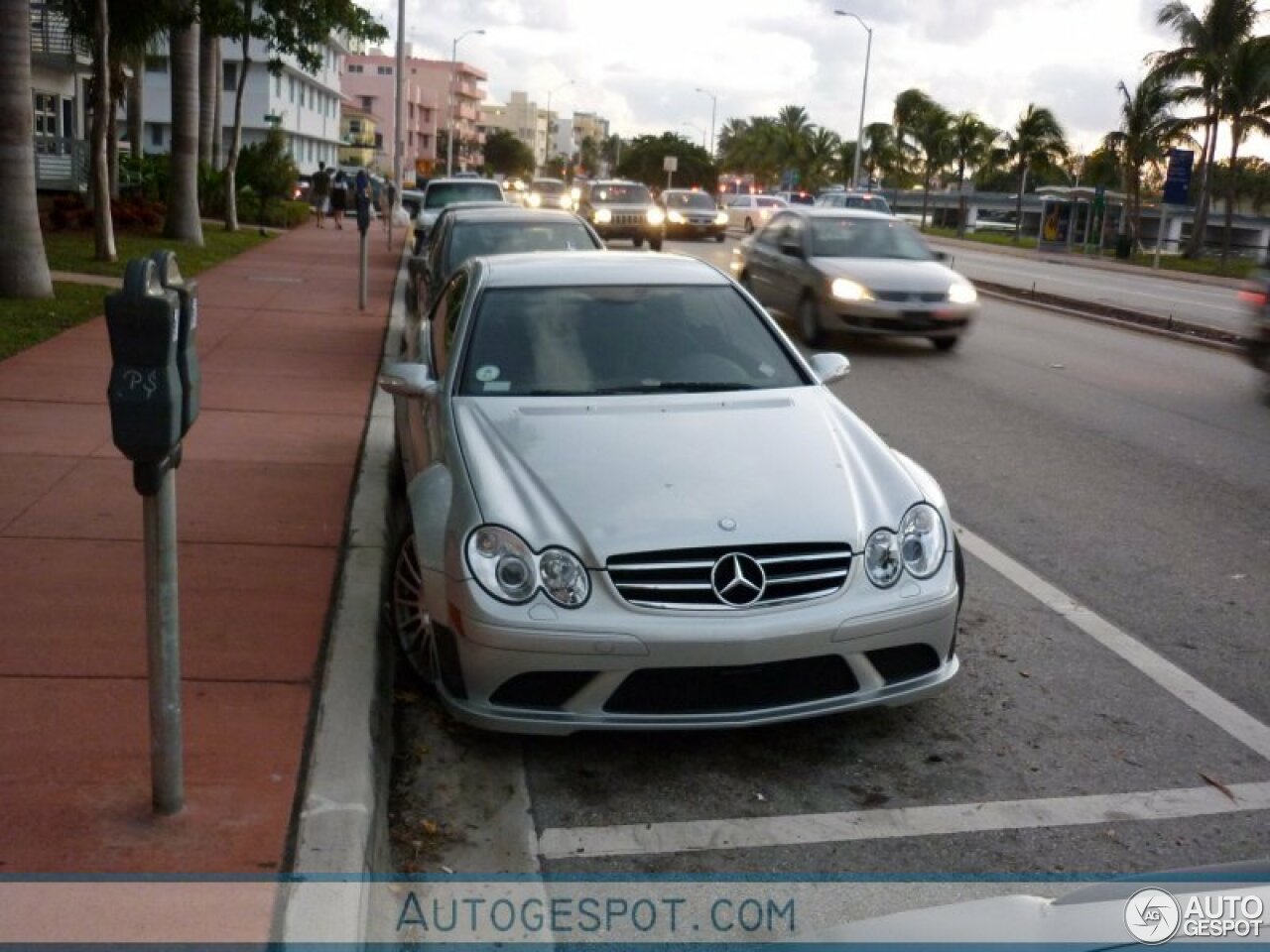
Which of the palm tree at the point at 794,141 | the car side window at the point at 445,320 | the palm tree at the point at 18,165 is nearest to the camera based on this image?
the car side window at the point at 445,320

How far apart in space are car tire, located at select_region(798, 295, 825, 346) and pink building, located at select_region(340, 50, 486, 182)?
99576 mm

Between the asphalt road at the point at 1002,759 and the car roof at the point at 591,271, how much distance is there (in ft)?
6.77

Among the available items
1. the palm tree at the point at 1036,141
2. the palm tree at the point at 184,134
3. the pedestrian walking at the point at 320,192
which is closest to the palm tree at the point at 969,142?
the palm tree at the point at 1036,141

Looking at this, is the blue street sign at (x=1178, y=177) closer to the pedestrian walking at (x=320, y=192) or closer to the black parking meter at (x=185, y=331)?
the pedestrian walking at (x=320, y=192)

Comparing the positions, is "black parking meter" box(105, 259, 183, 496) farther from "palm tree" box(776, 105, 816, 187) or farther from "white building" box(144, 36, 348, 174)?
"palm tree" box(776, 105, 816, 187)

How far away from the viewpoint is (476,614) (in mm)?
4645

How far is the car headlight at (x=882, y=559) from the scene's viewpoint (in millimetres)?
4855

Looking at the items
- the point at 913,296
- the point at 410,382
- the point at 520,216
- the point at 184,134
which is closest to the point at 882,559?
the point at 410,382

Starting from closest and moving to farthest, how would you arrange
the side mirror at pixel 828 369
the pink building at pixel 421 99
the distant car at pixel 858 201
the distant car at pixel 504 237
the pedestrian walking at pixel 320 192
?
the side mirror at pixel 828 369 → the distant car at pixel 504 237 → the pedestrian walking at pixel 320 192 → the distant car at pixel 858 201 → the pink building at pixel 421 99

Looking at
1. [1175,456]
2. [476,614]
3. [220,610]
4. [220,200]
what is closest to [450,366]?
[220,610]

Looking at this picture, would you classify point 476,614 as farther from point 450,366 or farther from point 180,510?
point 180,510

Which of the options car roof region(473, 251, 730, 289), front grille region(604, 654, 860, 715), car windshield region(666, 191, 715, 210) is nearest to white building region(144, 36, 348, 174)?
car windshield region(666, 191, 715, 210)

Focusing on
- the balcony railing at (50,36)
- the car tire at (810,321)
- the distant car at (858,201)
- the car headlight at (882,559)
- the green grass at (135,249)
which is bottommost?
the green grass at (135,249)

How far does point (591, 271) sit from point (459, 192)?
20874mm
